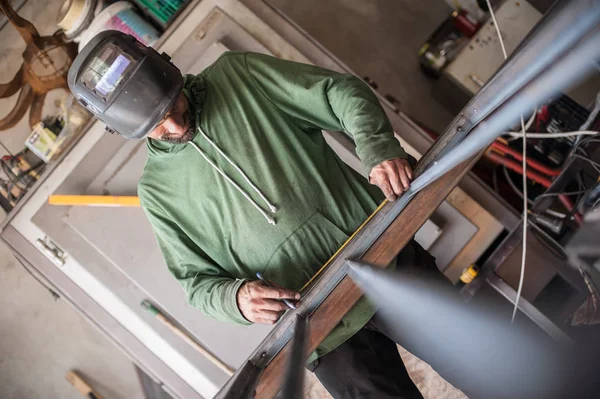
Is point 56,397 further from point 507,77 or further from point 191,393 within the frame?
point 507,77

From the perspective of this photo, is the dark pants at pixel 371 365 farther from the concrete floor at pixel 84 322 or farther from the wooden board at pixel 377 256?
the concrete floor at pixel 84 322

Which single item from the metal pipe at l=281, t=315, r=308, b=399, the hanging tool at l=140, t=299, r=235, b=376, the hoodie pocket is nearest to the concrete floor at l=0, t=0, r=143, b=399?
the hanging tool at l=140, t=299, r=235, b=376

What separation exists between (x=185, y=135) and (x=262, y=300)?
0.42 meters

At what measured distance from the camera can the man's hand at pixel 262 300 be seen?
95 centimetres

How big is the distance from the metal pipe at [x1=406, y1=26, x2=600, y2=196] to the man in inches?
8.6

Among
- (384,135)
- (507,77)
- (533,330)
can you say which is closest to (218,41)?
(384,135)

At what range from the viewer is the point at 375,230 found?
938mm

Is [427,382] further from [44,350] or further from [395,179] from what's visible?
[44,350]

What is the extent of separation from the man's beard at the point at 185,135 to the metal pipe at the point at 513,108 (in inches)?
20.2

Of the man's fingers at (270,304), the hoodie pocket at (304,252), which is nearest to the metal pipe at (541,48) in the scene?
the hoodie pocket at (304,252)

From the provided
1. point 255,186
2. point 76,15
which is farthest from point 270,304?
point 76,15

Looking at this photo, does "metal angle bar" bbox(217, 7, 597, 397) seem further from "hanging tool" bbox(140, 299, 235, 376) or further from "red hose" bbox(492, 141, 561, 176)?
"red hose" bbox(492, 141, 561, 176)

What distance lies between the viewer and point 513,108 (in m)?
0.79

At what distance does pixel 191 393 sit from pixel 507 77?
1363 mm
